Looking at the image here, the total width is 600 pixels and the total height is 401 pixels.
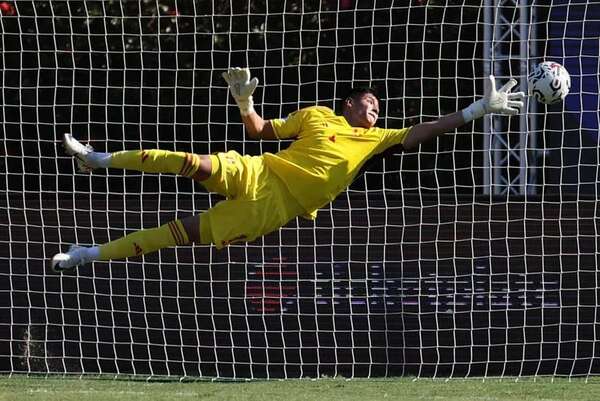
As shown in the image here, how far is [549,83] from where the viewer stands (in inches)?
340

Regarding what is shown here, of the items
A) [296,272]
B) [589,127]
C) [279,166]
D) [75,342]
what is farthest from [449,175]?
[279,166]

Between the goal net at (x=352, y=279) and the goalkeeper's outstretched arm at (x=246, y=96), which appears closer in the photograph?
the goalkeeper's outstretched arm at (x=246, y=96)

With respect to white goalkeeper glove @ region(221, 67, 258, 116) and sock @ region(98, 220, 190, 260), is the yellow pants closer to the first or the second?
sock @ region(98, 220, 190, 260)

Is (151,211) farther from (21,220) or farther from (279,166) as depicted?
(279,166)

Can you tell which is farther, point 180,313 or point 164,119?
point 164,119

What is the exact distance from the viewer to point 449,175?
43.9 feet

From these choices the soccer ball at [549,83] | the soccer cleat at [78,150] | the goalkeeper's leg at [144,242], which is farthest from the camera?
A: the soccer ball at [549,83]

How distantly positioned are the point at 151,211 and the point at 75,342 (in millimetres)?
1290

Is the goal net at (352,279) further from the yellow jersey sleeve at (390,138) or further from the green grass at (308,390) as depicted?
the yellow jersey sleeve at (390,138)

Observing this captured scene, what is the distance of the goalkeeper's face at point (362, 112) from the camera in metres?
8.68

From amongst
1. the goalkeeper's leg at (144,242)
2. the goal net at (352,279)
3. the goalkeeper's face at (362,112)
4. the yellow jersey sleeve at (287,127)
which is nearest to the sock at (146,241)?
the goalkeeper's leg at (144,242)

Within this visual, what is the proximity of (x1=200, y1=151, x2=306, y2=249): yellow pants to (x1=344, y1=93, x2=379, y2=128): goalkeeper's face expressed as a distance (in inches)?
28.3

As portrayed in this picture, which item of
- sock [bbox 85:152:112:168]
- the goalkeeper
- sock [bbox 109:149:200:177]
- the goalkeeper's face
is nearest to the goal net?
the goalkeeper's face

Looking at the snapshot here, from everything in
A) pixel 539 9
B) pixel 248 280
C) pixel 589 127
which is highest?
pixel 539 9
